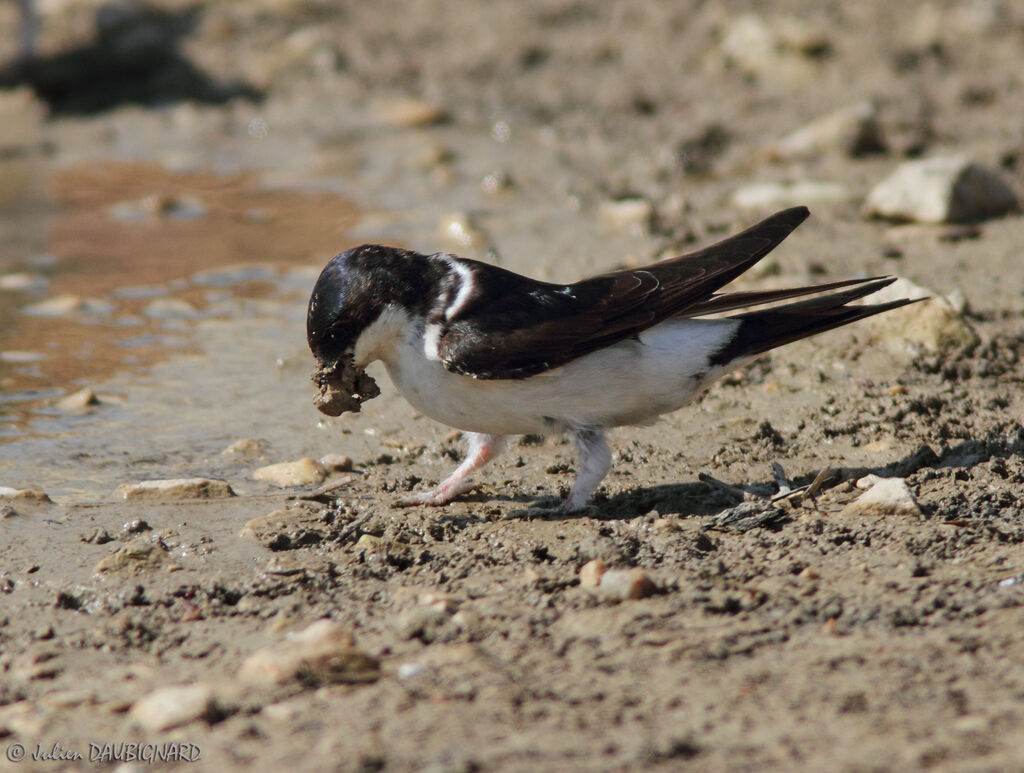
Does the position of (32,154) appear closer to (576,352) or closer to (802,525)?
(576,352)

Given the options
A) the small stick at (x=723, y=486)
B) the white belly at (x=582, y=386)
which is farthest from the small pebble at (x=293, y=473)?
the small stick at (x=723, y=486)

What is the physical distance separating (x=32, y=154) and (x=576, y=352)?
6296mm

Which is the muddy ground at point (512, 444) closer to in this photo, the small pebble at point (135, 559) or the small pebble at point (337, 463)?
the small pebble at point (135, 559)

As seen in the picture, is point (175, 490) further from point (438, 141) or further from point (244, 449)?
point (438, 141)

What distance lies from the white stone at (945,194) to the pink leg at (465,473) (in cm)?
305

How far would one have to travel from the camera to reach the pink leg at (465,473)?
3.93 meters

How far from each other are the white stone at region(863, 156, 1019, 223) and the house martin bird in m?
2.25

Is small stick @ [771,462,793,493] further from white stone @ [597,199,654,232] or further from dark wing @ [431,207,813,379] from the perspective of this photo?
white stone @ [597,199,654,232]

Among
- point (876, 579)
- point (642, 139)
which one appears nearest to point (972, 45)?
point (642, 139)

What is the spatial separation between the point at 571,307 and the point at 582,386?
26 centimetres

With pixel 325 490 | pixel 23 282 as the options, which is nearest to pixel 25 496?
pixel 325 490

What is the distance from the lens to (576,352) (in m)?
3.80

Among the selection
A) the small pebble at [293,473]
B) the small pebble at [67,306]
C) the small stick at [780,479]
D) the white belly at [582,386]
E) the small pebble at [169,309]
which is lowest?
the small stick at [780,479]

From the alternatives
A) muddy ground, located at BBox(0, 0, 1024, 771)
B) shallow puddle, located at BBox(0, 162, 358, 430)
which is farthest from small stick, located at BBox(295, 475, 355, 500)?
shallow puddle, located at BBox(0, 162, 358, 430)
